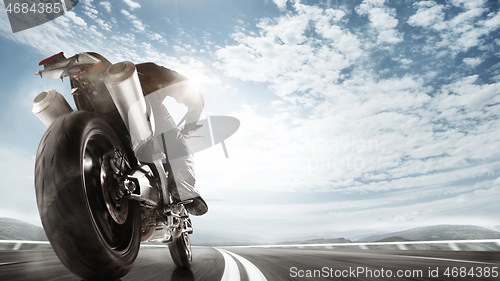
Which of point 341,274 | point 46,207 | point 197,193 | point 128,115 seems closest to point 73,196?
point 46,207

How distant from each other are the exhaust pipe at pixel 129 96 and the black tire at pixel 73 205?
0.28 meters

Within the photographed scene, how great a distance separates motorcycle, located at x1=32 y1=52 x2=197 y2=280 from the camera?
1502mm

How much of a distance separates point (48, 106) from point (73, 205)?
3.15ft

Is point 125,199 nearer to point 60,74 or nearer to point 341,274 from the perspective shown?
point 60,74

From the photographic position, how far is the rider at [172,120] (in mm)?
2619

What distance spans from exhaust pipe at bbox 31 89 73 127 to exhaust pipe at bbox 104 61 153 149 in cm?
48

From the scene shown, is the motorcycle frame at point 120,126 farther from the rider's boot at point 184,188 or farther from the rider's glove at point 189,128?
the rider's glove at point 189,128

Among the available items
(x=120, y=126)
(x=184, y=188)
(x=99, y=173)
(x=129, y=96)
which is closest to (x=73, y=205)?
(x=99, y=173)

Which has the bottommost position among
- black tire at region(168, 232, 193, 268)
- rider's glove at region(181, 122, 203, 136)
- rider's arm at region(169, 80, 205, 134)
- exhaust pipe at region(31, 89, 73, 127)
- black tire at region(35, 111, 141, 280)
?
black tire at region(168, 232, 193, 268)

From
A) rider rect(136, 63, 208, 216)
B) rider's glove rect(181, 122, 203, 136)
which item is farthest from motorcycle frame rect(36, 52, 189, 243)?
rider's glove rect(181, 122, 203, 136)

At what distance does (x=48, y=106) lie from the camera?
6.46 feet

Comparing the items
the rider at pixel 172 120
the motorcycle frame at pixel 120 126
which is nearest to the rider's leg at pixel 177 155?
the rider at pixel 172 120

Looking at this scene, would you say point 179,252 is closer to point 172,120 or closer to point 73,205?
point 172,120

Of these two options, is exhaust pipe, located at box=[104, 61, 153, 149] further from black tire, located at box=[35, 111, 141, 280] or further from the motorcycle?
black tire, located at box=[35, 111, 141, 280]
